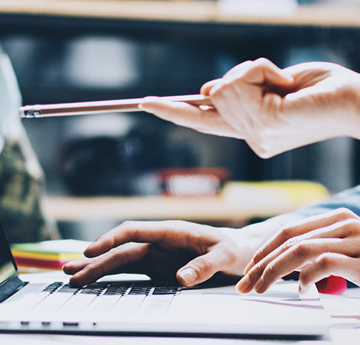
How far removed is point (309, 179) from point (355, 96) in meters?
0.71

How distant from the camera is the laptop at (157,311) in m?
0.25

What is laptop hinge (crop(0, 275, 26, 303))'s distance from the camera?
1.00ft

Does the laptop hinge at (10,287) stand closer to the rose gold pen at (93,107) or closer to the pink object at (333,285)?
the rose gold pen at (93,107)

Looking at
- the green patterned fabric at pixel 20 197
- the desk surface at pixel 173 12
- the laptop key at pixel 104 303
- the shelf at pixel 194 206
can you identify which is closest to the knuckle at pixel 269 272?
the laptop key at pixel 104 303

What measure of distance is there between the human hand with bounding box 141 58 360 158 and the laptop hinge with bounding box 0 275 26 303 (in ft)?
0.57

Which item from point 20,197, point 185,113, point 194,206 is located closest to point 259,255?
point 185,113

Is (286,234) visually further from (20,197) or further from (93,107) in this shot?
(20,197)

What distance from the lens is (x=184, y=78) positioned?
99 centimetres

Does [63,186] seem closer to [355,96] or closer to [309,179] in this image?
[309,179]

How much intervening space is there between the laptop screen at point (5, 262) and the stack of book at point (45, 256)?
1.4 inches

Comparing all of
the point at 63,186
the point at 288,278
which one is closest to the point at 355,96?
the point at 288,278

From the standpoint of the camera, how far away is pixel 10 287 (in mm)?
319

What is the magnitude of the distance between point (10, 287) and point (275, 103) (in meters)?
0.25

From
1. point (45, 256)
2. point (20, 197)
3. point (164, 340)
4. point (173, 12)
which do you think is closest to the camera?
point (164, 340)
